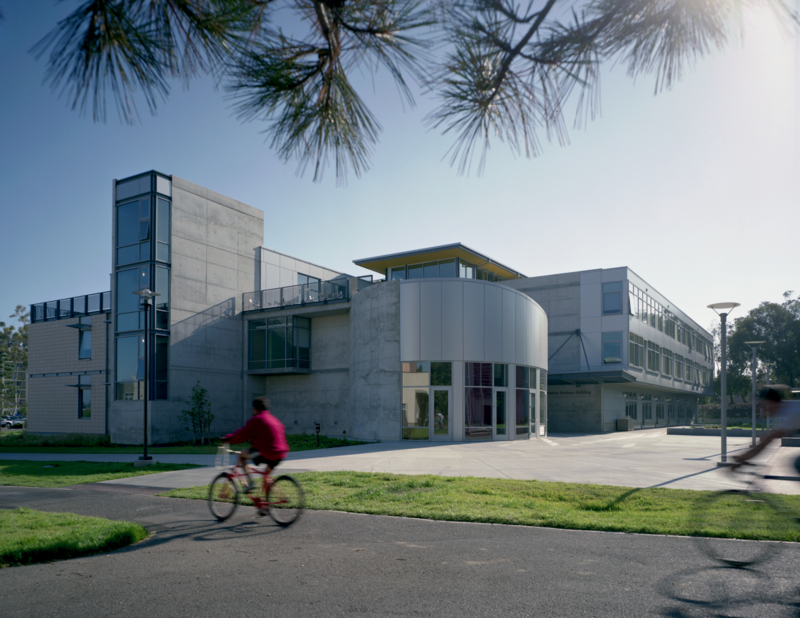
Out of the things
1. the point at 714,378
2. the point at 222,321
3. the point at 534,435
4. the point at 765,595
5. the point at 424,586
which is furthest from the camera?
the point at 714,378

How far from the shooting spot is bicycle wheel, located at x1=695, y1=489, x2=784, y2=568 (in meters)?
5.86

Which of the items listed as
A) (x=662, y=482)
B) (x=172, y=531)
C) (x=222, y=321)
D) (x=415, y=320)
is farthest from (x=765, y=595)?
(x=222, y=321)

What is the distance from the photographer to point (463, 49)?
411 centimetres

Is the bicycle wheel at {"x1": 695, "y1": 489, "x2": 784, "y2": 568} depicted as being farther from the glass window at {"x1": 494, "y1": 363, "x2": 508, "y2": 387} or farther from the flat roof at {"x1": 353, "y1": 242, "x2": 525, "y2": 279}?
the flat roof at {"x1": 353, "y1": 242, "x2": 525, "y2": 279}

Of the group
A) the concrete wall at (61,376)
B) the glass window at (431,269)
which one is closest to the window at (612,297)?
the glass window at (431,269)

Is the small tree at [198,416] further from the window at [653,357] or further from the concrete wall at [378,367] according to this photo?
the window at [653,357]

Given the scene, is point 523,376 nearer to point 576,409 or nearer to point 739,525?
point 576,409

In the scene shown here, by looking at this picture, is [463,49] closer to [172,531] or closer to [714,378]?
[172,531]

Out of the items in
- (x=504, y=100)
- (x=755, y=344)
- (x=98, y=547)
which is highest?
(x=504, y=100)

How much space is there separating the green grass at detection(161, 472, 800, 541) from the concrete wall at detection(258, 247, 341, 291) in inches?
952

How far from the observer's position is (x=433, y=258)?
35.0 metres

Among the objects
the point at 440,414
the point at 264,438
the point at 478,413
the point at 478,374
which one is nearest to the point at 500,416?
the point at 478,413

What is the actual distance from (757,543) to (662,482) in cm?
627

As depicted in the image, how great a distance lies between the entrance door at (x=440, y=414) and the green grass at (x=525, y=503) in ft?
42.5
